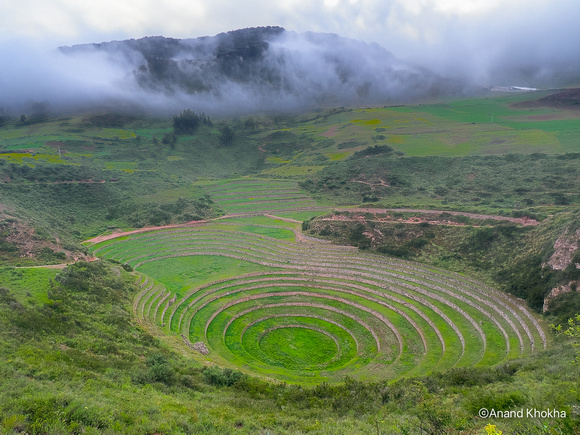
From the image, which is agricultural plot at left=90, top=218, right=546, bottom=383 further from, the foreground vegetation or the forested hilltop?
the foreground vegetation

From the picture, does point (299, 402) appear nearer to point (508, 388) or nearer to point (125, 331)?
point (508, 388)

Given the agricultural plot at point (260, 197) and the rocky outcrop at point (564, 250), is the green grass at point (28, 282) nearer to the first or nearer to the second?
the agricultural plot at point (260, 197)

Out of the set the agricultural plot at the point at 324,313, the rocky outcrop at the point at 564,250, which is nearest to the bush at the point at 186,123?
the agricultural plot at the point at 324,313

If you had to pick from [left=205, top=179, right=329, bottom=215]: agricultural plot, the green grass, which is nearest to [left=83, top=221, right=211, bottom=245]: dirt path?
[left=205, top=179, right=329, bottom=215]: agricultural plot

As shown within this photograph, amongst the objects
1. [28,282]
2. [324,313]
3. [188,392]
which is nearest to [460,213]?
[324,313]

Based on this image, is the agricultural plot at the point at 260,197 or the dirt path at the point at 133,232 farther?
the agricultural plot at the point at 260,197

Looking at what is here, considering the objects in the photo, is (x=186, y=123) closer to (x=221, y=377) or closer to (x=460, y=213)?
(x=460, y=213)

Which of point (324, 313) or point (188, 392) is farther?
point (324, 313)
